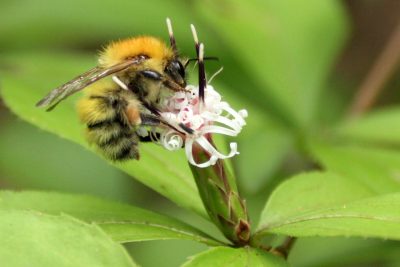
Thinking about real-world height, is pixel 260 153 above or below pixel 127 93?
below

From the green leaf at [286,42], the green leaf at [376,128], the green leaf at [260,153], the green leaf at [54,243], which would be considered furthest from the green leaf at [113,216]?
the green leaf at [286,42]

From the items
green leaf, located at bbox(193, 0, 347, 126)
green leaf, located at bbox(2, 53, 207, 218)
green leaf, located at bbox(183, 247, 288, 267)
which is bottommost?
green leaf, located at bbox(193, 0, 347, 126)

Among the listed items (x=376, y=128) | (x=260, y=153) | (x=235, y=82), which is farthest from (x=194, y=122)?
(x=235, y=82)

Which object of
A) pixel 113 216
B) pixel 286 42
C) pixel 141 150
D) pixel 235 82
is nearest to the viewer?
pixel 113 216

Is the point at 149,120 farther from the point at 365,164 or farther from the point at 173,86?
the point at 365,164

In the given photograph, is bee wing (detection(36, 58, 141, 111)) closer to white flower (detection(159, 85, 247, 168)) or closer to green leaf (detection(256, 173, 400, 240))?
white flower (detection(159, 85, 247, 168))

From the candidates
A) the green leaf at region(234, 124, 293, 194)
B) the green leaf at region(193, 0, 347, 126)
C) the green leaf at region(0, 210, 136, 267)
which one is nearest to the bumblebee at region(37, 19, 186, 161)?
the green leaf at region(0, 210, 136, 267)
